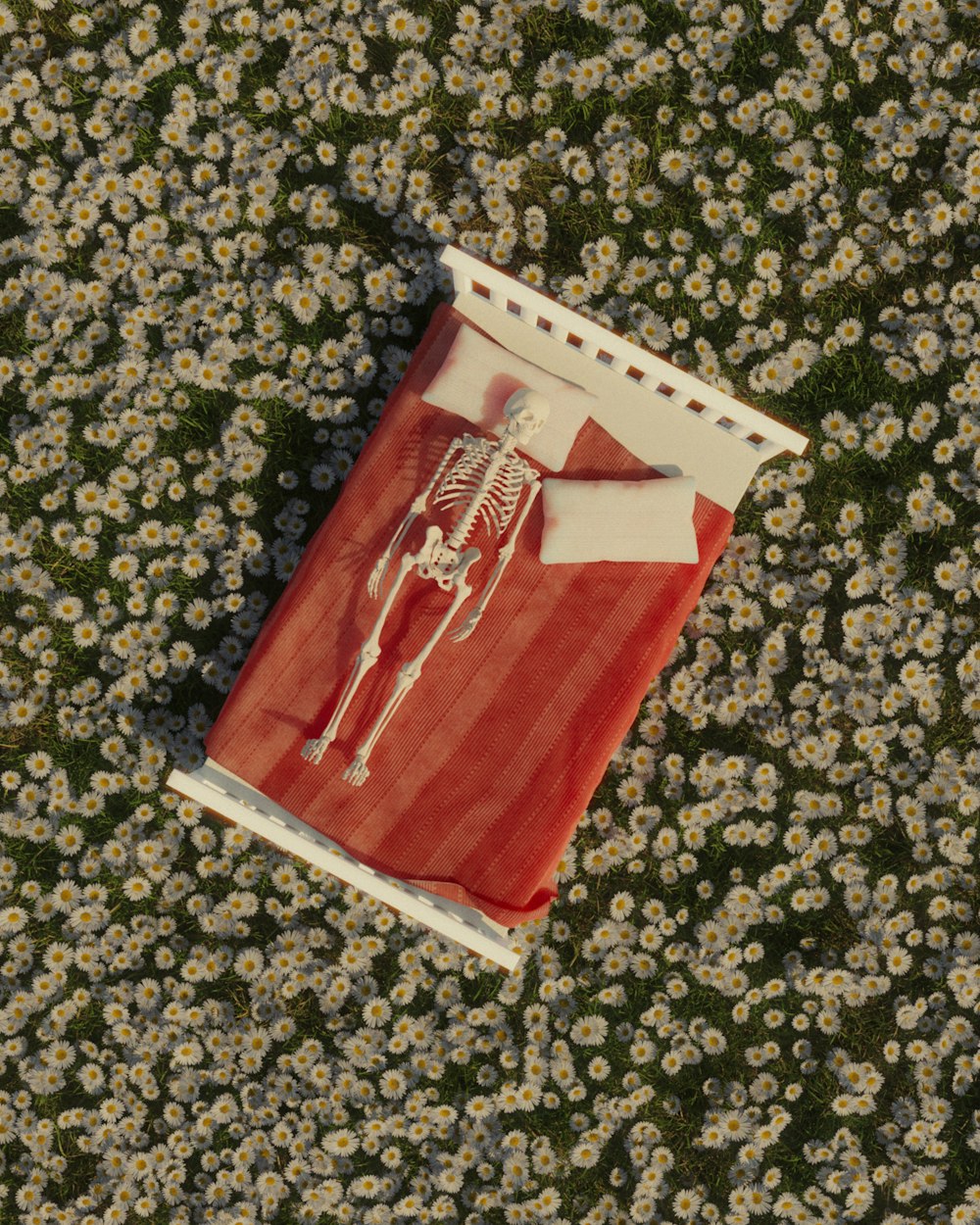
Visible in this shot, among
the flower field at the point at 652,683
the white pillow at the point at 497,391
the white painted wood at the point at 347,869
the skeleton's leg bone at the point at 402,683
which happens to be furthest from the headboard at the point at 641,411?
the white painted wood at the point at 347,869

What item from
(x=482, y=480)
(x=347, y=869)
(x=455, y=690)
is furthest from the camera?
(x=455, y=690)

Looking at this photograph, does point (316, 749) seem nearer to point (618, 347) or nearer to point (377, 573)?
point (377, 573)

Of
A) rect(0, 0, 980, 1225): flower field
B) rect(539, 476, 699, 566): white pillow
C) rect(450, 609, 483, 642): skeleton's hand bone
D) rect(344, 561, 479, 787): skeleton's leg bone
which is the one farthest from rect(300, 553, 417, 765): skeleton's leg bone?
rect(0, 0, 980, 1225): flower field

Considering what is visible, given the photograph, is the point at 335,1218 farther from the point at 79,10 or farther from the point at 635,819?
the point at 79,10

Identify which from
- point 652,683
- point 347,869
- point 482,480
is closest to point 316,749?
point 347,869

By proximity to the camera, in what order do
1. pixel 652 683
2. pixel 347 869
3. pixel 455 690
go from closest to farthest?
pixel 347 869
pixel 455 690
pixel 652 683

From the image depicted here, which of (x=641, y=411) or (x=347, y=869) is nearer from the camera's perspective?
(x=347, y=869)

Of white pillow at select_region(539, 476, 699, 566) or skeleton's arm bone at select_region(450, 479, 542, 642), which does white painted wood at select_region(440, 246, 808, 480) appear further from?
skeleton's arm bone at select_region(450, 479, 542, 642)

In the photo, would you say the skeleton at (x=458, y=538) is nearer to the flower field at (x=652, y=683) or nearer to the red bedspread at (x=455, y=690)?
the red bedspread at (x=455, y=690)
